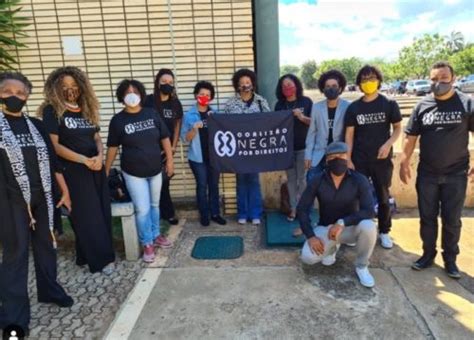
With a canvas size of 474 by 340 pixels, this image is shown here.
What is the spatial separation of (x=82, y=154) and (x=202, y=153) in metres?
1.59

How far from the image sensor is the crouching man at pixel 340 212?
3.56 metres

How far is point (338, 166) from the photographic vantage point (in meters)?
3.56

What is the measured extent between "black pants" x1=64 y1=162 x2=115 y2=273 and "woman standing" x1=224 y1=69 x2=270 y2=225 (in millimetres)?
1757

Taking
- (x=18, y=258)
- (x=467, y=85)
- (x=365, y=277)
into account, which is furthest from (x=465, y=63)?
(x=18, y=258)

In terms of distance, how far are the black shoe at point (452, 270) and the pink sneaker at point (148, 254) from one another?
2866 mm

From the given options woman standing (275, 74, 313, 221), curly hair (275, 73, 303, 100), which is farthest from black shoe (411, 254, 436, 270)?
curly hair (275, 73, 303, 100)

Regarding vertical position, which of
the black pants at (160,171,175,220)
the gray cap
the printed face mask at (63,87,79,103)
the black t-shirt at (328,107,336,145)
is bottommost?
the black pants at (160,171,175,220)

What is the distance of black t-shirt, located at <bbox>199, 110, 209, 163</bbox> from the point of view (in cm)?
476

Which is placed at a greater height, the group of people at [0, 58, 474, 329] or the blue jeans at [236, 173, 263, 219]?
the group of people at [0, 58, 474, 329]

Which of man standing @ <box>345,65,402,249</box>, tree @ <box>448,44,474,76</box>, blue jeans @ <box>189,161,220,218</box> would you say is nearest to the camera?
man standing @ <box>345,65,402,249</box>

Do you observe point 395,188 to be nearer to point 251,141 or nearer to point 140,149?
point 251,141

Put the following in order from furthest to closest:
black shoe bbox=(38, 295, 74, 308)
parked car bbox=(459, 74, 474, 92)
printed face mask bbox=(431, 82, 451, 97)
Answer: parked car bbox=(459, 74, 474, 92), printed face mask bbox=(431, 82, 451, 97), black shoe bbox=(38, 295, 74, 308)

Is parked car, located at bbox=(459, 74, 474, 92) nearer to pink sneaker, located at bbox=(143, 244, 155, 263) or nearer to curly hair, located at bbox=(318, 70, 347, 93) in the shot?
curly hair, located at bbox=(318, 70, 347, 93)

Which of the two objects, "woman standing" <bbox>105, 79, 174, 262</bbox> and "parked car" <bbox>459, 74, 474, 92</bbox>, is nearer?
"woman standing" <bbox>105, 79, 174, 262</bbox>
